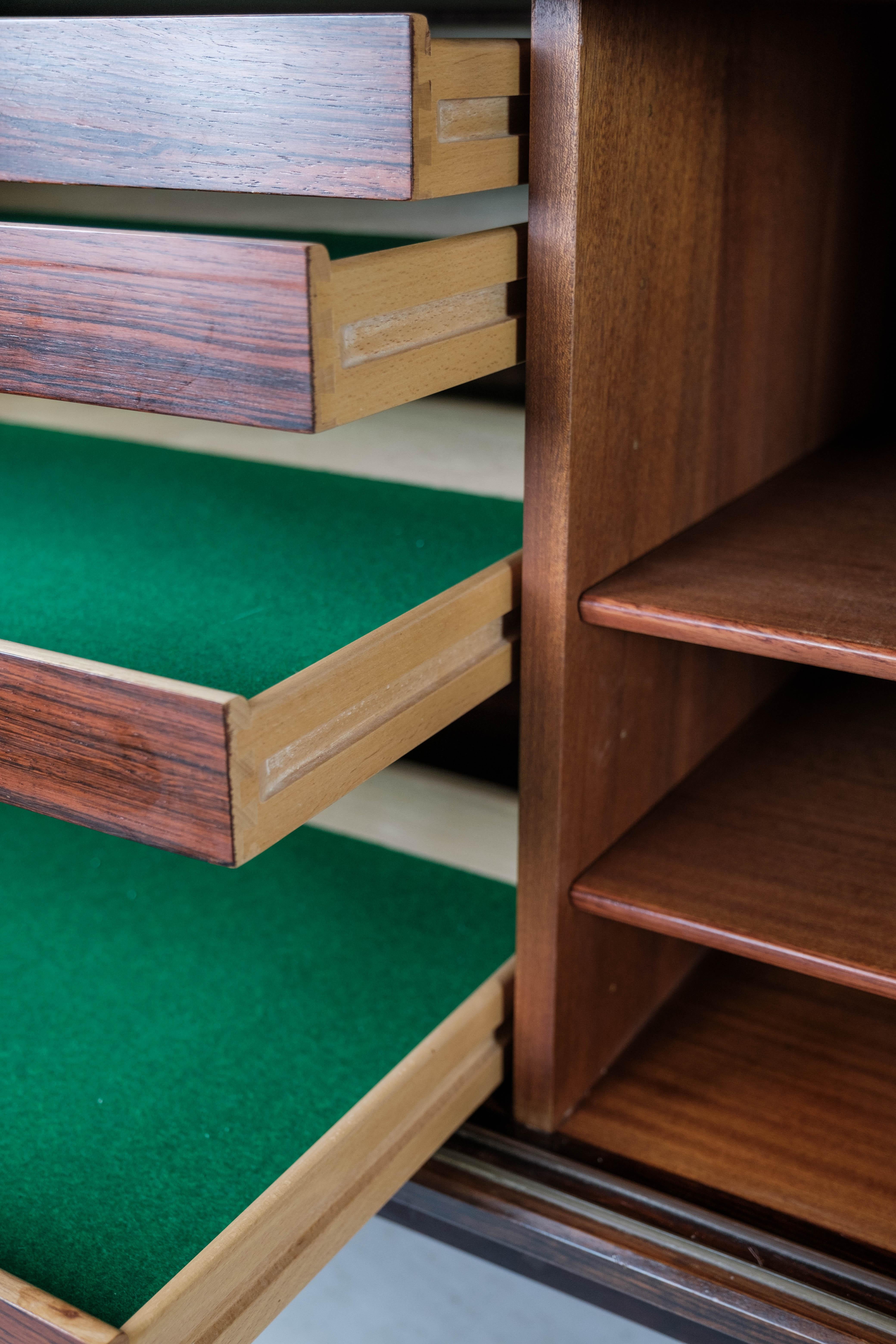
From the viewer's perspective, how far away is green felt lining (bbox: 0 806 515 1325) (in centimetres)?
63

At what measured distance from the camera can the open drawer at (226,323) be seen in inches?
19.7

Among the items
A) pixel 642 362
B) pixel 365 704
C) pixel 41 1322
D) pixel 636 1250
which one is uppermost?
pixel 642 362

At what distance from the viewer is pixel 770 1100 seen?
852 millimetres

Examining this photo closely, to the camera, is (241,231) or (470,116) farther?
(241,231)

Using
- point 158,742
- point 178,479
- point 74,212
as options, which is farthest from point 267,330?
point 74,212

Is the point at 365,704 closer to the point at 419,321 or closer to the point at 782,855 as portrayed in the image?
the point at 419,321

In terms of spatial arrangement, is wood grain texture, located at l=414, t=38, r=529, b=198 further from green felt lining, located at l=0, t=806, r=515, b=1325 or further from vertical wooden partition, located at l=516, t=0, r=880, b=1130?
green felt lining, located at l=0, t=806, r=515, b=1325

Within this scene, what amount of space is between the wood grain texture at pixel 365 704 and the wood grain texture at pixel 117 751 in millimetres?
12

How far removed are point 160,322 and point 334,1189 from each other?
0.44m

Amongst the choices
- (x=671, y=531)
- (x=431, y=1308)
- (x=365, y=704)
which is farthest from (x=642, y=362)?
(x=431, y=1308)

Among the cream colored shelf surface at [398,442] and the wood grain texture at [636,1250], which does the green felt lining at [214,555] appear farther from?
the wood grain texture at [636,1250]

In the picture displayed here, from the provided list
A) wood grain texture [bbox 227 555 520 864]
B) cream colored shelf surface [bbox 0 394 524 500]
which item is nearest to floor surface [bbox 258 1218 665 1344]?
wood grain texture [bbox 227 555 520 864]

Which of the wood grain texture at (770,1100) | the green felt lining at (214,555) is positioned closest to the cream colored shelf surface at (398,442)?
the green felt lining at (214,555)

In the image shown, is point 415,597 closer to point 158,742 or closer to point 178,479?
point 158,742
